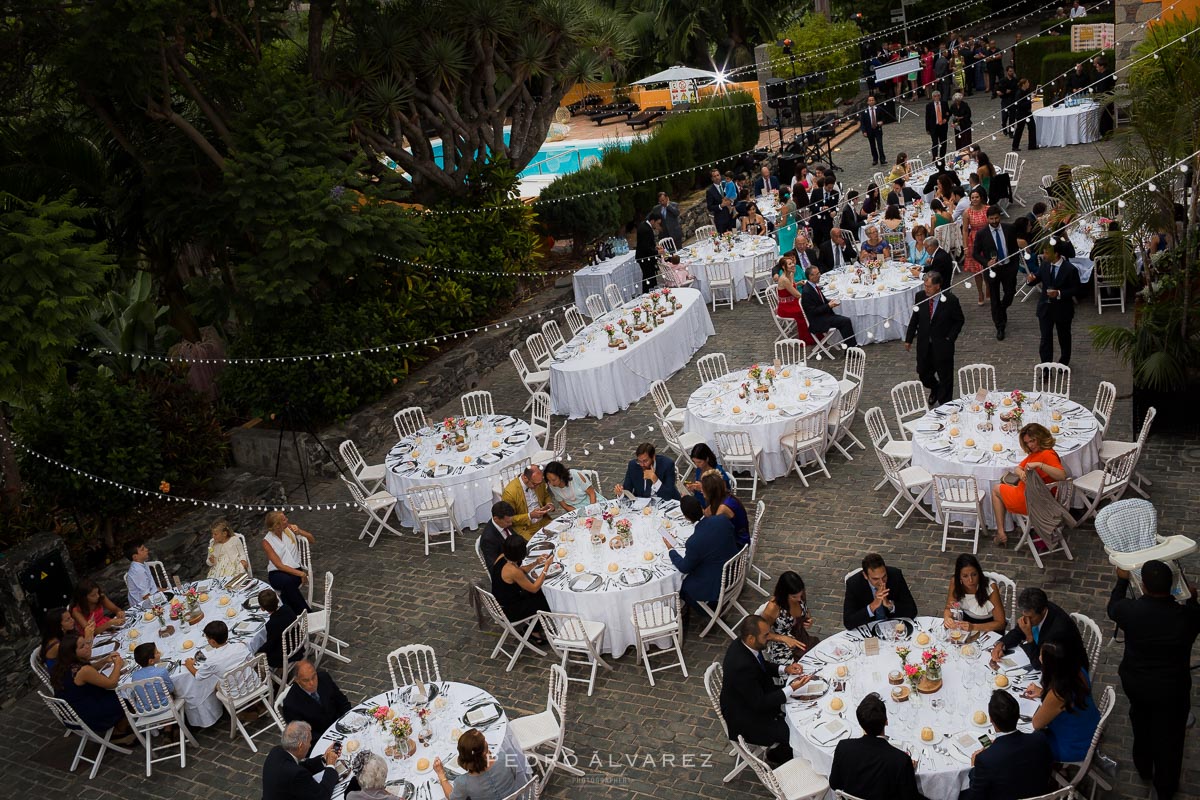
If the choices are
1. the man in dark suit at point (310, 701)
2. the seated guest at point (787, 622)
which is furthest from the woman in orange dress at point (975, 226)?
the man in dark suit at point (310, 701)

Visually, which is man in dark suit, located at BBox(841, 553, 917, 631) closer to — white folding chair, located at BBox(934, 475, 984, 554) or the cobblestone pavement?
the cobblestone pavement

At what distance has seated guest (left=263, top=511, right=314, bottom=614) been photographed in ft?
31.1

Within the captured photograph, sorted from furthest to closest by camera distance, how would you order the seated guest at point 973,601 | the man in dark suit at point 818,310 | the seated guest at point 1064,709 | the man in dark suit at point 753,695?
1. the man in dark suit at point 818,310
2. the seated guest at point 973,601
3. the man in dark suit at point 753,695
4. the seated guest at point 1064,709

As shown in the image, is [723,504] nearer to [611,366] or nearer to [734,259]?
[611,366]

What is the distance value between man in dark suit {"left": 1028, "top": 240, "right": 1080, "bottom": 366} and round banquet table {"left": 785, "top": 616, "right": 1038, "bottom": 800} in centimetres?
593

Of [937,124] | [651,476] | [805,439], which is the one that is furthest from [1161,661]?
[937,124]

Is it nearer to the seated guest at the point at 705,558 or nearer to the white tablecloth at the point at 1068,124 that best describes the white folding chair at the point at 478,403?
the seated guest at the point at 705,558

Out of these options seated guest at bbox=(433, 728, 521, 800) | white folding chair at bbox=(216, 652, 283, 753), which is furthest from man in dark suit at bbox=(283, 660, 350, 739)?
seated guest at bbox=(433, 728, 521, 800)

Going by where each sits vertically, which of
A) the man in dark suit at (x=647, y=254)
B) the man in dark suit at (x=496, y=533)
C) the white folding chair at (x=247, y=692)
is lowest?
the white folding chair at (x=247, y=692)

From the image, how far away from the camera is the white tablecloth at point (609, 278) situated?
17.4 meters

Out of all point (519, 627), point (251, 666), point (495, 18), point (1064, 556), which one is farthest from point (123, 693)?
point (495, 18)

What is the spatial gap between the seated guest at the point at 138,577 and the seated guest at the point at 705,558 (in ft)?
16.6

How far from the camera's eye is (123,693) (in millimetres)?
8516

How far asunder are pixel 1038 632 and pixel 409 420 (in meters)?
9.54
